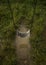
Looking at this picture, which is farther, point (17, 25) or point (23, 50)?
point (17, 25)

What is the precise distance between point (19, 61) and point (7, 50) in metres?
0.31

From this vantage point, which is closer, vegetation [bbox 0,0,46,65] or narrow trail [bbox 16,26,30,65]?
narrow trail [bbox 16,26,30,65]

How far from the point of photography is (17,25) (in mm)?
2355

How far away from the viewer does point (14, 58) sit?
1951mm

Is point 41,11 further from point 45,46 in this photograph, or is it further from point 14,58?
point 14,58

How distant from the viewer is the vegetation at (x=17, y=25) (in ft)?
6.59

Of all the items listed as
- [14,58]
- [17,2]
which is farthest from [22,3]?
[14,58]

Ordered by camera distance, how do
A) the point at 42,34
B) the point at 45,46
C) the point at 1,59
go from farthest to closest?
1. the point at 42,34
2. the point at 45,46
3. the point at 1,59

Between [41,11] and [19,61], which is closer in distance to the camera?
[19,61]

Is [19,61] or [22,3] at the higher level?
[22,3]

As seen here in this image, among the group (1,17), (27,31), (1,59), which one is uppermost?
(27,31)

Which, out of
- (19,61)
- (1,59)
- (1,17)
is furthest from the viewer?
(1,17)

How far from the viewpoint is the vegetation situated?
2010 millimetres

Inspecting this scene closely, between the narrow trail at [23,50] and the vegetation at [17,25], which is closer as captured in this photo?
the narrow trail at [23,50]
